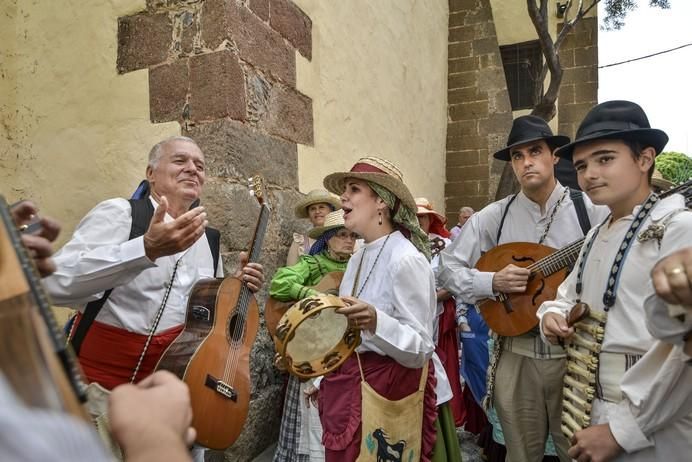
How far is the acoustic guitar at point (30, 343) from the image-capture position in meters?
0.58

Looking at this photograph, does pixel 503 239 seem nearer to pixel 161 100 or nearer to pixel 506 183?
pixel 161 100

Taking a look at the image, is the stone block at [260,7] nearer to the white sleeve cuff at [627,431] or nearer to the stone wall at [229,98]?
the stone wall at [229,98]

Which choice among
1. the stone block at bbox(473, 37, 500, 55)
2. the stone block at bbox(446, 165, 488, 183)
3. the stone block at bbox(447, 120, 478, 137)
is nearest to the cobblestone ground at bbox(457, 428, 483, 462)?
the stone block at bbox(446, 165, 488, 183)

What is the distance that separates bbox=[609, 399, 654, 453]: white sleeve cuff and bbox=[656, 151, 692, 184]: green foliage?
3.47 meters

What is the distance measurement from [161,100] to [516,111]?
26.5 ft

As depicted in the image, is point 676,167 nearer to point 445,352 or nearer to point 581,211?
point 581,211

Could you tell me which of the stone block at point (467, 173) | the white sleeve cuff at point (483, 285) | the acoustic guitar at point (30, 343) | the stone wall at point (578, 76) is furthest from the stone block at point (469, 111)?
the acoustic guitar at point (30, 343)

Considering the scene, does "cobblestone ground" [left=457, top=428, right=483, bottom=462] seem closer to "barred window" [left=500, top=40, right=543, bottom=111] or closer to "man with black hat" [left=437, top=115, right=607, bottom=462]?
"man with black hat" [left=437, top=115, right=607, bottom=462]

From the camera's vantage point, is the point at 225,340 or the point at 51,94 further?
the point at 51,94

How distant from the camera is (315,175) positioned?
4090mm

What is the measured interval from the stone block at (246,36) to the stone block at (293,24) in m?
0.09

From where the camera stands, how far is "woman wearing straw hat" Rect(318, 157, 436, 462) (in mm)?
2146

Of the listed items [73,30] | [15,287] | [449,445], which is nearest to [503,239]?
[449,445]

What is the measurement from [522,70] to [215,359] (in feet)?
30.4
